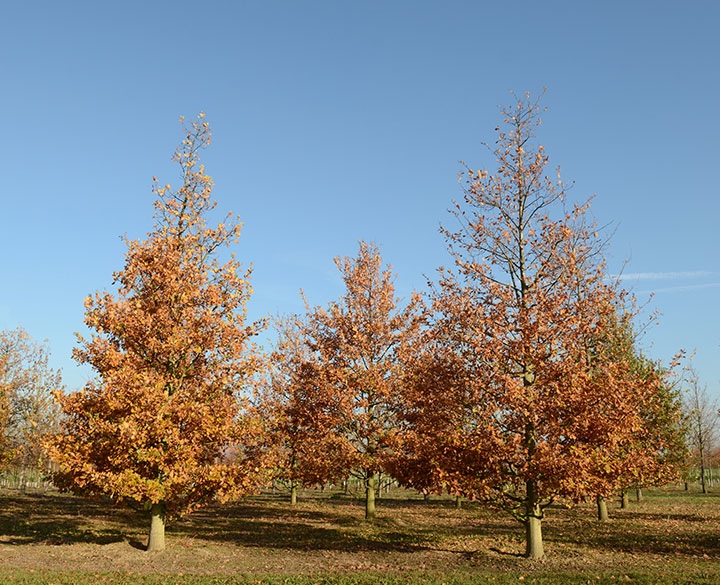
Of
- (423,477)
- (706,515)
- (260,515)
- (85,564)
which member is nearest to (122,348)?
(85,564)

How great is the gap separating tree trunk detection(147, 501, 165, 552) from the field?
42cm

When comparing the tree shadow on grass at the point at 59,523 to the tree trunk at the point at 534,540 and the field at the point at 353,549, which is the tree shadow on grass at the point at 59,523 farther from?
the tree trunk at the point at 534,540

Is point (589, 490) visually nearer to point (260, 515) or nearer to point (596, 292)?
point (596, 292)

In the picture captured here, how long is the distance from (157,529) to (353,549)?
20.4 feet

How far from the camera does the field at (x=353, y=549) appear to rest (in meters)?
13.3

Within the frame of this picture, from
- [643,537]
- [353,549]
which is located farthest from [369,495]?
[643,537]

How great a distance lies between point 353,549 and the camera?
1786 cm

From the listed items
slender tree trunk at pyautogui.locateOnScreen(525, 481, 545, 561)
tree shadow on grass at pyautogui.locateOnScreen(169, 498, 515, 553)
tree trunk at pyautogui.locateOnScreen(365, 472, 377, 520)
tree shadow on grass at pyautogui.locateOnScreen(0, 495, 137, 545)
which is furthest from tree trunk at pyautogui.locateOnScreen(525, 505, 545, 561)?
tree shadow on grass at pyautogui.locateOnScreen(0, 495, 137, 545)

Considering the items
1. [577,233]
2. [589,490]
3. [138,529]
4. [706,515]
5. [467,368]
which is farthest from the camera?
[706,515]

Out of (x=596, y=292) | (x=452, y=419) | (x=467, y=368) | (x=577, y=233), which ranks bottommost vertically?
(x=452, y=419)

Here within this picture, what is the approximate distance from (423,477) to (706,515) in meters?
20.7

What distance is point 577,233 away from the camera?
63.0 feet

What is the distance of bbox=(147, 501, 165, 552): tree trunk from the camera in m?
16.7

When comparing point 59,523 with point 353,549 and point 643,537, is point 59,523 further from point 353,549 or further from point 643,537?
point 643,537
